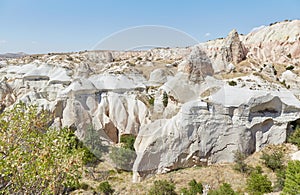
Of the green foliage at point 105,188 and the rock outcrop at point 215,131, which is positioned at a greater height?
the rock outcrop at point 215,131

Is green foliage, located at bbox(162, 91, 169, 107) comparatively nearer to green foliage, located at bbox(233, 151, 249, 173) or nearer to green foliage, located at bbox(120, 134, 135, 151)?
green foliage, located at bbox(120, 134, 135, 151)

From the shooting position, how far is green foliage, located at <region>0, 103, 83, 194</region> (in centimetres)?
458

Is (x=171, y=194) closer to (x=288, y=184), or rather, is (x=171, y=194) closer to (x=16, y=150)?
(x=288, y=184)

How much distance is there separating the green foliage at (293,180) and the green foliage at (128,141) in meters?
10.2

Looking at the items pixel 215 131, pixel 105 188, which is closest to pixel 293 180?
pixel 215 131

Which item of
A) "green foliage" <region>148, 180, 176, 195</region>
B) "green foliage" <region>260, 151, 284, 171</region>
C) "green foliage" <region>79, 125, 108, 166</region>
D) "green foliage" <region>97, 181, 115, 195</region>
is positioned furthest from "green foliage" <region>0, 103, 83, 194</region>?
"green foliage" <region>79, 125, 108, 166</region>

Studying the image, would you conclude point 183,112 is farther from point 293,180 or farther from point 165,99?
point 293,180

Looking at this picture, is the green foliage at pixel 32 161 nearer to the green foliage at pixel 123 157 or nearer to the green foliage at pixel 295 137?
the green foliage at pixel 123 157

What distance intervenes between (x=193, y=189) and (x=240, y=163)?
3337 mm

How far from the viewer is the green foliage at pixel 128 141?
16750 millimetres

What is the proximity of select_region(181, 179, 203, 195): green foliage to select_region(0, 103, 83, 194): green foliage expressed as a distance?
7192 mm

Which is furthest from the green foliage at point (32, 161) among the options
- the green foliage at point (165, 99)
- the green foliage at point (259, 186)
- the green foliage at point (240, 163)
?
the green foliage at point (165, 99)

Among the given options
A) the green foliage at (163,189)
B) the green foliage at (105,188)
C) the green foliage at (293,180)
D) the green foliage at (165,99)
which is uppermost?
the green foliage at (165,99)

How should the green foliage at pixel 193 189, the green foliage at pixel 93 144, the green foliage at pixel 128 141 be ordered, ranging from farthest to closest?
the green foliage at pixel 93 144
the green foliage at pixel 128 141
the green foliage at pixel 193 189
